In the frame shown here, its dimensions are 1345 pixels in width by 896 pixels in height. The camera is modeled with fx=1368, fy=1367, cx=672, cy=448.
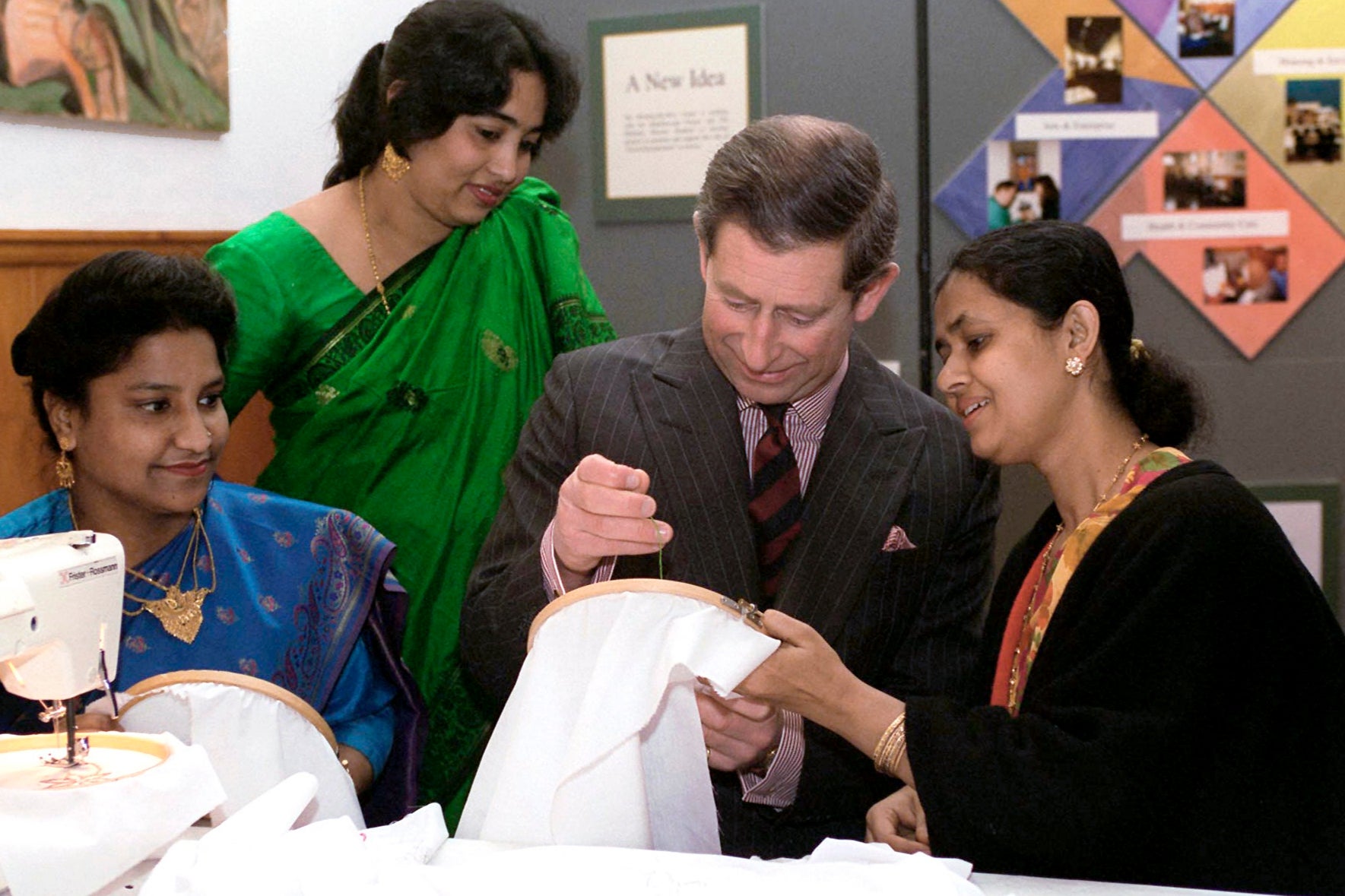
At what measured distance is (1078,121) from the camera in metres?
2.80

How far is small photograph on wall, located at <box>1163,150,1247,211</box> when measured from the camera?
277 centimetres

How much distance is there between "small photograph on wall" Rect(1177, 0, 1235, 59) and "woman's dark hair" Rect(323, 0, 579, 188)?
52.3 inches

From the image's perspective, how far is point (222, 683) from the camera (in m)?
1.37

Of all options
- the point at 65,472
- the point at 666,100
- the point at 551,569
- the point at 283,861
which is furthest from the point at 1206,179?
the point at 283,861

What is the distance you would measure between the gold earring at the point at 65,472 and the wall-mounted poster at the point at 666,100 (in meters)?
1.47

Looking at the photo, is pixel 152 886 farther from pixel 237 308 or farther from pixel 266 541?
pixel 237 308

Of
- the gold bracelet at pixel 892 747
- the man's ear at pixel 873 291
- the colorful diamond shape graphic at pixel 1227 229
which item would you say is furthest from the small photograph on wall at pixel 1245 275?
the gold bracelet at pixel 892 747

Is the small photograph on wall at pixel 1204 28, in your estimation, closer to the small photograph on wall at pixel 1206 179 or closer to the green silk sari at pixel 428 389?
the small photograph on wall at pixel 1206 179

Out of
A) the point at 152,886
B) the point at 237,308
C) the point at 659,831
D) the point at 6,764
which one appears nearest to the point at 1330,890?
the point at 659,831

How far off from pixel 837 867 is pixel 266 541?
1052mm

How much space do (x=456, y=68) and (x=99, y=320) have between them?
644 mm

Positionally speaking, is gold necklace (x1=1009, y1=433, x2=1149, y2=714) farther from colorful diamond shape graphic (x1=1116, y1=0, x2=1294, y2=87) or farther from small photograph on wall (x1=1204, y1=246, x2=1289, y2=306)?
colorful diamond shape graphic (x1=1116, y1=0, x2=1294, y2=87)

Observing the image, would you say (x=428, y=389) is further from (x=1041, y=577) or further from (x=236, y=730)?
(x=1041, y=577)

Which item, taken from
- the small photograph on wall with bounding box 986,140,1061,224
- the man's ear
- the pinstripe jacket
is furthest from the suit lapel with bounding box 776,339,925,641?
the small photograph on wall with bounding box 986,140,1061,224
